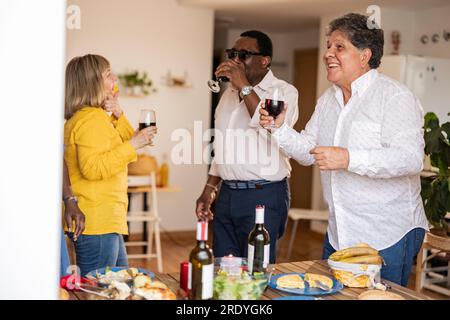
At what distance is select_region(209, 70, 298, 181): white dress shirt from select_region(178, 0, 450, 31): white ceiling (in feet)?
6.43

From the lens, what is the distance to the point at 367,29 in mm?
1858

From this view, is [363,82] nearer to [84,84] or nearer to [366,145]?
[366,145]

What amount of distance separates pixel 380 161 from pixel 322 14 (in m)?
3.67

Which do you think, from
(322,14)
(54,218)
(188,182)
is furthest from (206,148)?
(54,218)

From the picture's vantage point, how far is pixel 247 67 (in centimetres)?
240

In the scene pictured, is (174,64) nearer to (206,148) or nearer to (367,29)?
(206,148)

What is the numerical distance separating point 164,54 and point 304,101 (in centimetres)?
198

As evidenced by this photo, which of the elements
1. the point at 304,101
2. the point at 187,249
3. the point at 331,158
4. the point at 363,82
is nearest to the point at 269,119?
the point at 331,158

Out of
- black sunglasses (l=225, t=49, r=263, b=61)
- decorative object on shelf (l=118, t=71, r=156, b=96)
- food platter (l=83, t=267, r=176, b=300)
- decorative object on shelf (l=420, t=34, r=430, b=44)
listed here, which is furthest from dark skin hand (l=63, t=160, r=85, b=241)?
decorative object on shelf (l=420, t=34, r=430, b=44)

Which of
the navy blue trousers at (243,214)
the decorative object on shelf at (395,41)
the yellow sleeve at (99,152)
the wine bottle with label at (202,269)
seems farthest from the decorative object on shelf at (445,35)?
the wine bottle with label at (202,269)

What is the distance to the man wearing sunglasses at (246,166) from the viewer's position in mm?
2355

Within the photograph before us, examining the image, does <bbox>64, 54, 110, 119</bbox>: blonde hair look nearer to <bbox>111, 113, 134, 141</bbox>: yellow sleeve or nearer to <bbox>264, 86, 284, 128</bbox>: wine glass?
<bbox>111, 113, 134, 141</bbox>: yellow sleeve

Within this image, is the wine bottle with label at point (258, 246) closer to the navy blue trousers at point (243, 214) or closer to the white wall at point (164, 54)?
the navy blue trousers at point (243, 214)

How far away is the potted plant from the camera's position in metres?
3.03
